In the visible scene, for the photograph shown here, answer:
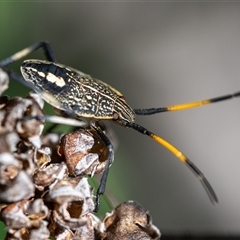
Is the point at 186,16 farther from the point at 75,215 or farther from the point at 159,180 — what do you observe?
the point at 75,215

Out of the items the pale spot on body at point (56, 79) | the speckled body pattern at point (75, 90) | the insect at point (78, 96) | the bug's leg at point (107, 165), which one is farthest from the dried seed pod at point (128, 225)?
the pale spot on body at point (56, 79)

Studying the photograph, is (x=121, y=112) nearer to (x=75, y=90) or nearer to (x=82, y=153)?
(x=75, y=90)

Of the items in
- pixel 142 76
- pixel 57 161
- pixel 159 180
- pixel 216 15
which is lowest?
pixel 159 180

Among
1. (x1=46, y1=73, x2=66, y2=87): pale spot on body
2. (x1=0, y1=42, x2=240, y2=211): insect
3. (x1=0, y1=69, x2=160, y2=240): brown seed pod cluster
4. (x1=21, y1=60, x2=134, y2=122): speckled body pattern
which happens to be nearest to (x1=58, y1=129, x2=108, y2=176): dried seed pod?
(x1=0, y1=69, x2=160, y2=240): brown seed pod cluster

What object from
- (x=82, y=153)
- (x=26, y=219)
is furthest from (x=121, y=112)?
(x=26, y=219)

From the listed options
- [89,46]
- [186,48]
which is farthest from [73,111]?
[186,48]

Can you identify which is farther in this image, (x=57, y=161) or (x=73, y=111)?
(x=73, y=111)

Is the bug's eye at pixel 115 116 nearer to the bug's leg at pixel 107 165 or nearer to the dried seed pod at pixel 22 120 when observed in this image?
the bug's leg at pixel 107 165
